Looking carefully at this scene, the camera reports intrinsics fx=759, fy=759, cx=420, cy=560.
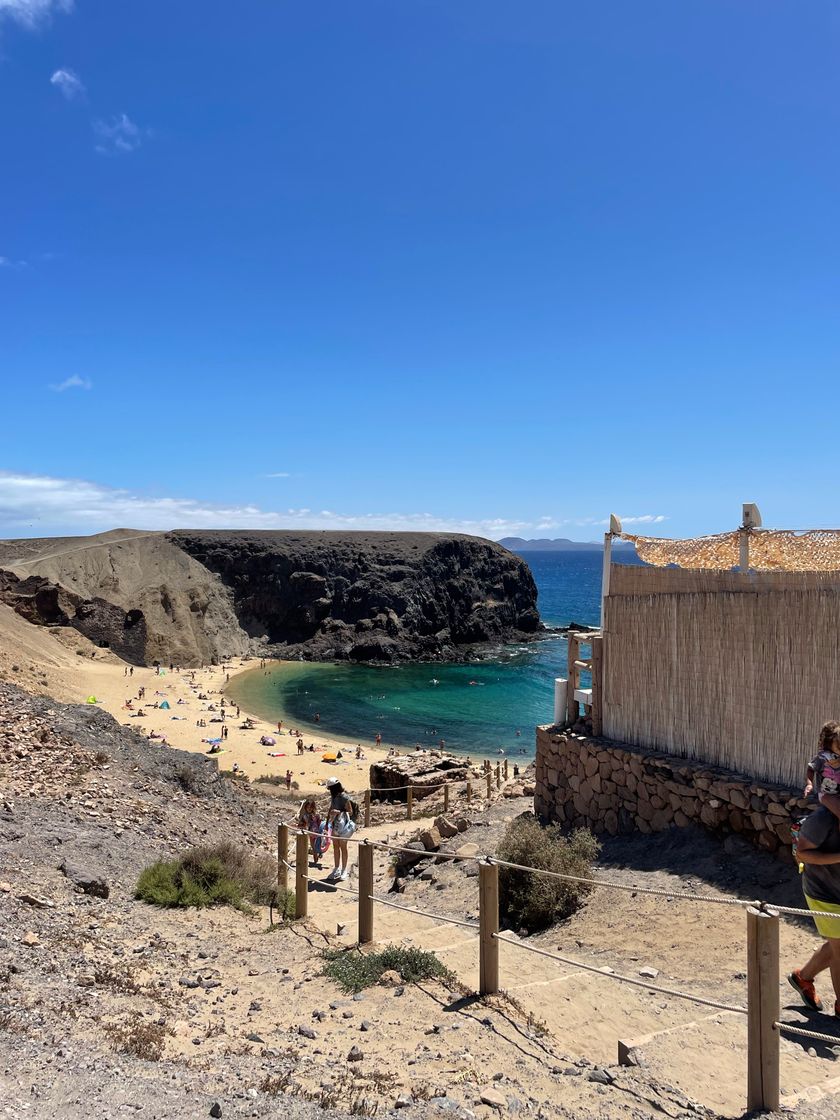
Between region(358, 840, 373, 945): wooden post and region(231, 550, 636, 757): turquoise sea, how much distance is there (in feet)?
89.5

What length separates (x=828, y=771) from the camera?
184 inches

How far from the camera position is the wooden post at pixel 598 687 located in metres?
10.8

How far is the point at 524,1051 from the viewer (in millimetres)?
4520

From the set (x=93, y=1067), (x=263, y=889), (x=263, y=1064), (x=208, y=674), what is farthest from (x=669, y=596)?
(x=208, y=674)

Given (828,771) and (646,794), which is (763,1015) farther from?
(646,794)

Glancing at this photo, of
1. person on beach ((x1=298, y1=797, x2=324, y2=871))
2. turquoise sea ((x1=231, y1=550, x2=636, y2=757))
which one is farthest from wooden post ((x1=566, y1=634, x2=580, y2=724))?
turquoise sea ((x1=231, y1=550, x2=636, y2=757))

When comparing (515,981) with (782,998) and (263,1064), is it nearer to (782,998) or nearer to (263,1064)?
(782,998)

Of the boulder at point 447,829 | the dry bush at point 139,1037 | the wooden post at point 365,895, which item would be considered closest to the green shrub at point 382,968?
the wooden post at point 365,895

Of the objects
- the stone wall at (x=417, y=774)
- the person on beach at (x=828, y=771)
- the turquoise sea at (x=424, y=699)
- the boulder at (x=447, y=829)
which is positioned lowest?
the turquoise sea at (x=424, y=699)

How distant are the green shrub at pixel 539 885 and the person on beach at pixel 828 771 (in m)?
3.67

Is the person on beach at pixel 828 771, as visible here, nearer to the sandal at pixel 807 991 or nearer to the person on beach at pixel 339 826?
the sandal at pixel 807 991

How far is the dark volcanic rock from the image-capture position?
220 feet

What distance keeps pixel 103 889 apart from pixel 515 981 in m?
4.19

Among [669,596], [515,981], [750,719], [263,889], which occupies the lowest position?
[263,889]
